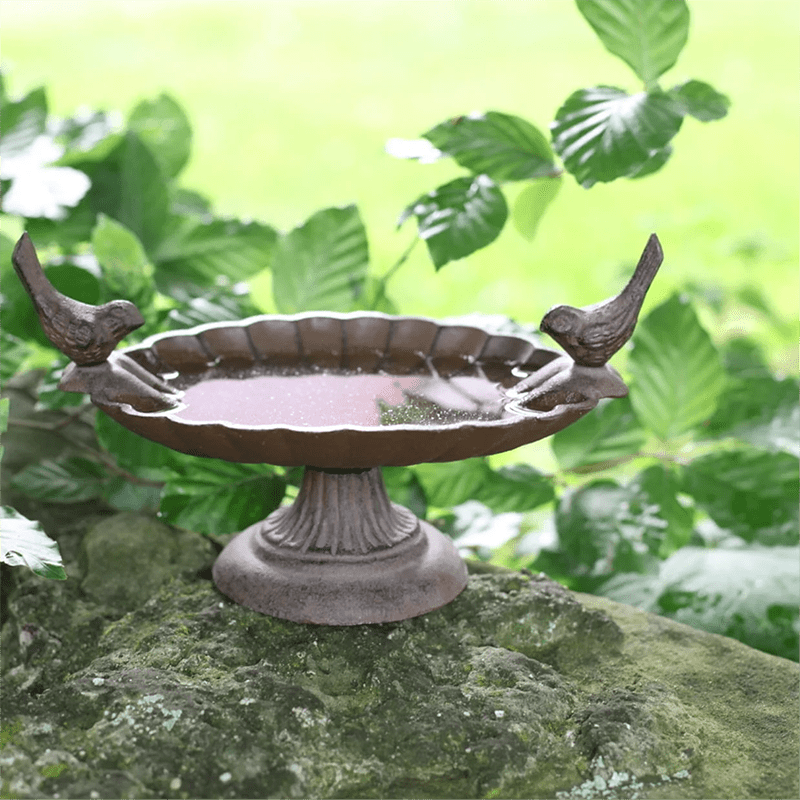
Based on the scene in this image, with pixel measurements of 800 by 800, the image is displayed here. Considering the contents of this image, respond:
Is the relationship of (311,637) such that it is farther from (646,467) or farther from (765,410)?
(765,410)

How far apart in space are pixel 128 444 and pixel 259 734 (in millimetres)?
823

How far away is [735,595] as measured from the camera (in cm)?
178

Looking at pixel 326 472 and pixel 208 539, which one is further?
pixel 208 539

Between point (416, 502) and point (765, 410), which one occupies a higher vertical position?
point (765, 410)

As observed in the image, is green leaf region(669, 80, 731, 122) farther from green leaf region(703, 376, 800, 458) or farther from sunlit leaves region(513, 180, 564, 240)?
green leaf region(703, 376, 800, 458)

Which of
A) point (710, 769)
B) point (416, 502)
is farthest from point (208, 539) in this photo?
point (710, 769)

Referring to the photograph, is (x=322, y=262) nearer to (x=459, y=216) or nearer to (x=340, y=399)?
(x=459, y=216)

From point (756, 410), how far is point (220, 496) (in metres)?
1.05

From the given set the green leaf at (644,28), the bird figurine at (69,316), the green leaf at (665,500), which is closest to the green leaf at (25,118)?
the bird figurine at (69,316)

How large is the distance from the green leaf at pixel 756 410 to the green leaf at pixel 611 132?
0.55m

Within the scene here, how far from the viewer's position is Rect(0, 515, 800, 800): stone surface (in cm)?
118

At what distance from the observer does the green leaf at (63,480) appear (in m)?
1.88

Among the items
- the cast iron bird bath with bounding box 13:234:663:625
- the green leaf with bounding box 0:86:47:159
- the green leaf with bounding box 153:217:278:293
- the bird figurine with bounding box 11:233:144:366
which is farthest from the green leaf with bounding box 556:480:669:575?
the green leaf with bounding box 0:86:47:159

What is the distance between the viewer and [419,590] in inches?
59.2
